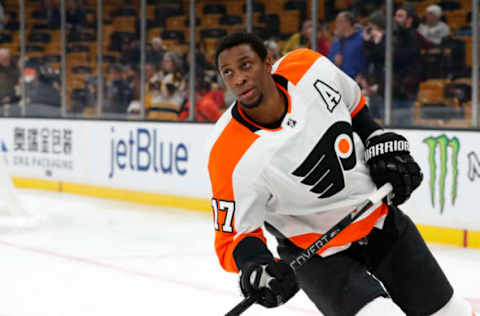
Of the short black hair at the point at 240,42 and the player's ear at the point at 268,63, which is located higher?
the short black hair at the point at 240,42

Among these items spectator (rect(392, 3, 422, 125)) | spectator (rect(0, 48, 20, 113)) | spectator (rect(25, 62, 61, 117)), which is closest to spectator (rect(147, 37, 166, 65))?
spectator (rect(25, 62, 61, 117))

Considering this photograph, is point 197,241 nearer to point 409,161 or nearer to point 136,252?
point 136,252

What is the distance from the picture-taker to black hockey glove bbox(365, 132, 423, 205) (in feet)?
6.73

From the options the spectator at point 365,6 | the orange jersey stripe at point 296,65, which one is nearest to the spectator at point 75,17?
the spectator at point 365,6

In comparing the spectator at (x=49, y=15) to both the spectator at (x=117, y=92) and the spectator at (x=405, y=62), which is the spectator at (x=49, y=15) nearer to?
the spectator at (x=117, y=92)

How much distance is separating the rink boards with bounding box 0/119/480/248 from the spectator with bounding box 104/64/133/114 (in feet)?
0.82

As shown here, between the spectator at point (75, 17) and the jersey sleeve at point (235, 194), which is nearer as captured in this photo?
the jersey sleeve at point (235, 194)

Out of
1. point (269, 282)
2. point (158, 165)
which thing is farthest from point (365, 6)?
point (269, 282)

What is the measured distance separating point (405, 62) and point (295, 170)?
412cm

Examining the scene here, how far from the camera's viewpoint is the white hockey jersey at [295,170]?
1938 mm

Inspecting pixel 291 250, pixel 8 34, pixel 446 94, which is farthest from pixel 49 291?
pixel 8 34

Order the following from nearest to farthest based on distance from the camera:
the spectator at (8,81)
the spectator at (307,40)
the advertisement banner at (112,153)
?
the spectator at (307,40) → the advertisement banner at (112,153) → the spectator at (8,81)

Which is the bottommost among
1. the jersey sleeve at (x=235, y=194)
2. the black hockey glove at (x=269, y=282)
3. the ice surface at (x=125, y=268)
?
the ice surface at (x=125, y=268)

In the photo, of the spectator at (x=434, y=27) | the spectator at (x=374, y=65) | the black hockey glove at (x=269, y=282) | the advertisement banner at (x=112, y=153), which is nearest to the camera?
the black hockey glove at (x=269, y=282)
